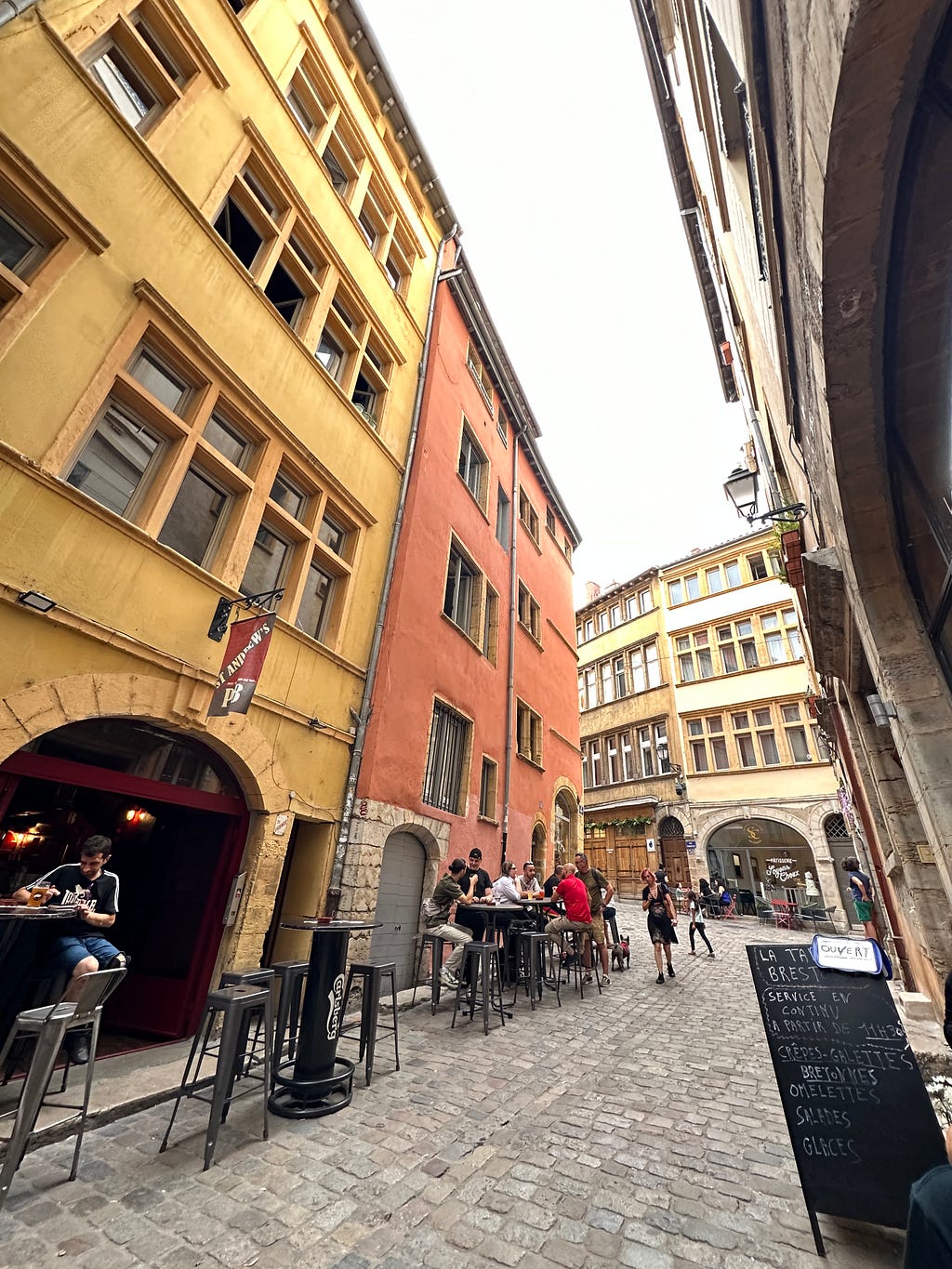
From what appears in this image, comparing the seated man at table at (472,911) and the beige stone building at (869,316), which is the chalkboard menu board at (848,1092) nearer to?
the beige stone building at (869,316)

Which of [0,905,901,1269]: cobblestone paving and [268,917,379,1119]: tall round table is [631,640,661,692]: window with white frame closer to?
[0,905,901,1269]: cobblestone paving

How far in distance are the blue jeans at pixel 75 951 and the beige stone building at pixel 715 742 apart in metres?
20.7

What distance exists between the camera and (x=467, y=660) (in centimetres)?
1141

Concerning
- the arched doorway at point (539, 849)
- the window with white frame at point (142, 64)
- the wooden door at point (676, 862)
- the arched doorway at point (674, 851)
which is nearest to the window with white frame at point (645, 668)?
the arched doorway at point (674, 851)

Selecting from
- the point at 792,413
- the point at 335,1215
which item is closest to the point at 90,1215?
the point at 335,1215

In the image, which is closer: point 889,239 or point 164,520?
point 889,239

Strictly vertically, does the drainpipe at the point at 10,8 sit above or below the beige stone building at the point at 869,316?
above

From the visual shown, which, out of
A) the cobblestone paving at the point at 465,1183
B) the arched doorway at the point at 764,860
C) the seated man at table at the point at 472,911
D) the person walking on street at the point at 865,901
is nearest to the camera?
the cobblestone paving at the point at 465,1183

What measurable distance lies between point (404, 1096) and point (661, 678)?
2495cm

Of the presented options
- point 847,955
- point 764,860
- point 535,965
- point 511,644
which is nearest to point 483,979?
point 535,965

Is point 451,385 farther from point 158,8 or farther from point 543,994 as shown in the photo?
point 543,994

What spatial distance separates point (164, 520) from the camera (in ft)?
19.2

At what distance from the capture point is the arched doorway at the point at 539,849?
13.7 metres

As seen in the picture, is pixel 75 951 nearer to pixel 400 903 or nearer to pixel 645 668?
pixel 400 903
